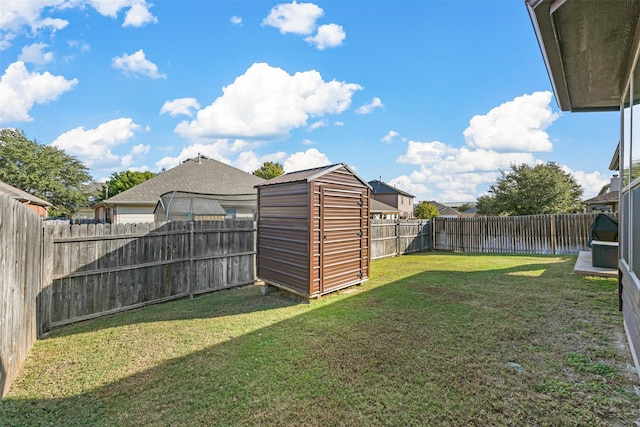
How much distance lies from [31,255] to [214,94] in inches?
379

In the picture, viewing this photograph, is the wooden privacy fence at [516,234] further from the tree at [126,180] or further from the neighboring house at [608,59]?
the tree at [126,180]

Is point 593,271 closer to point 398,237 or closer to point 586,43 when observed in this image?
point 586,43

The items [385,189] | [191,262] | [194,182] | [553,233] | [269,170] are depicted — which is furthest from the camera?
[385,189]

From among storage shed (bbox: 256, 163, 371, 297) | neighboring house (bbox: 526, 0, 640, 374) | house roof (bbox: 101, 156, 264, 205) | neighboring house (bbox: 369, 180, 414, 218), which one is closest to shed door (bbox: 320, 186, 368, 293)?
storage shed (bbox: 256, 163, 371, 297)

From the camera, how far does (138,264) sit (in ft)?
16.8

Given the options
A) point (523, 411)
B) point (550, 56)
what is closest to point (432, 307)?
point (523, 411)

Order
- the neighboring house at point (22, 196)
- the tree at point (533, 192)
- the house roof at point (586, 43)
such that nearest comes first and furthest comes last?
the house roof at point (586, 43), the neighboring house at point (22, 196), the tree at point (533, 192)

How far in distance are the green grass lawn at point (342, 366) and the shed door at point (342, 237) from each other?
0.78 m

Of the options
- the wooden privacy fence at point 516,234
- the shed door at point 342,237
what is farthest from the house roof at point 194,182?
the wooden privacy fence at point 516,234

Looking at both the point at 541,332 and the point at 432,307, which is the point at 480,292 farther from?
the point at 541,332

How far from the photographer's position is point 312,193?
5297 millimetres

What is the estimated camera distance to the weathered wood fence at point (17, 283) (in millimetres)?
2410

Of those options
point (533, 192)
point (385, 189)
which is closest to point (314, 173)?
point (533, 192)

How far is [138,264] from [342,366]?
4197 millimetres
